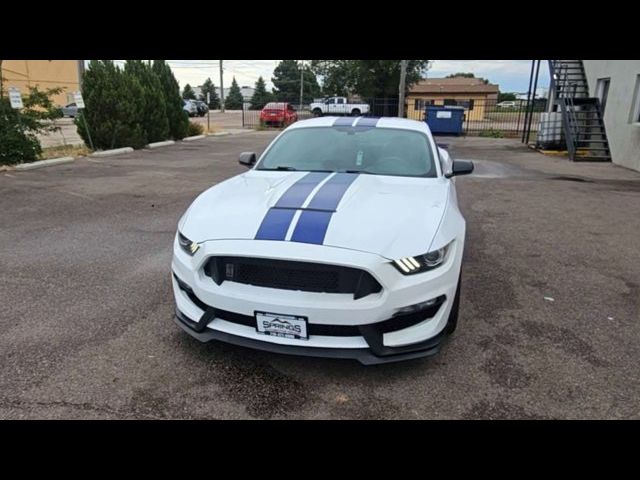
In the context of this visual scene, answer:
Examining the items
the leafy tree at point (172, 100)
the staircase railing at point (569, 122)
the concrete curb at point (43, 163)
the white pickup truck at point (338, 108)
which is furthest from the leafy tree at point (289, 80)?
the concrete curb at point (43, 163)

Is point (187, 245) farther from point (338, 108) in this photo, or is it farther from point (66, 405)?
point (338, 108)

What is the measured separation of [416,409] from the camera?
101 inches

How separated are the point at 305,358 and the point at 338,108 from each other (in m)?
35.7

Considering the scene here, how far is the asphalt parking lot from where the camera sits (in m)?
2.59

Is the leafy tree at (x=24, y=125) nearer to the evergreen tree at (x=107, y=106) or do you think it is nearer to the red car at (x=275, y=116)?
the evergreen tree at (x=107, y=106)

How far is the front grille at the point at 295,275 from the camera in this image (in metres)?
2.55

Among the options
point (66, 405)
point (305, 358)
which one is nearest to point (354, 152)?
point (305, 358)

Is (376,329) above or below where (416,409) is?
above

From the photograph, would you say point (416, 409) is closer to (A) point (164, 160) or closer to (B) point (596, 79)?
(A) point (164, 160)

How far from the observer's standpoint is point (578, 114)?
1543 centimetres

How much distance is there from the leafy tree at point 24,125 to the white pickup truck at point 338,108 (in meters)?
26.3

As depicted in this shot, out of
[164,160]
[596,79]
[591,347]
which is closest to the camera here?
[591,347]
